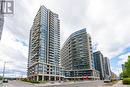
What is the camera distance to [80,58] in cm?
15475

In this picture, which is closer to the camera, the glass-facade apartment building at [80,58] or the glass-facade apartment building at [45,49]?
the glass-facade apartment building at [45,49]

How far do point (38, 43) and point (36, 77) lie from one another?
2646 cm

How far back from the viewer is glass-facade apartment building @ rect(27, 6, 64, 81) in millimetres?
113438

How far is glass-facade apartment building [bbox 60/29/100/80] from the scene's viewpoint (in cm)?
14875

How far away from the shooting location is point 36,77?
11000 cm

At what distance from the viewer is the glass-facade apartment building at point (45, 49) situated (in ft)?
372

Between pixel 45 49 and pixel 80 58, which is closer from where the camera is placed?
pixel 45 49

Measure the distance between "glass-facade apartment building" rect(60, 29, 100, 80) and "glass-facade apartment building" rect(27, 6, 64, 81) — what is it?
22.5 meters

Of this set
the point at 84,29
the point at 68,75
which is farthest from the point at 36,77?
the point at 84,29

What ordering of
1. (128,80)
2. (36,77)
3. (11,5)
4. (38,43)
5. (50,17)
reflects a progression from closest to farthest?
(11,5) → (128,80) → (36,77) → (38,43) → (50,17)

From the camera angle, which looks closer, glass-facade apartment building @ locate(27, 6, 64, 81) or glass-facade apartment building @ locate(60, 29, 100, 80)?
glass-facade apartment building @ locate(27, 6, 64, 81)

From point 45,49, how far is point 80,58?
47640 millimetres

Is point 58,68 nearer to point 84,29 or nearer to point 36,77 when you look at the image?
point 36,77

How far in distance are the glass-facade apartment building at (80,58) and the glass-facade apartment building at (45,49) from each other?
73.9 feet
